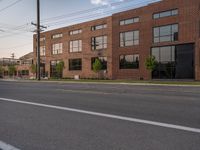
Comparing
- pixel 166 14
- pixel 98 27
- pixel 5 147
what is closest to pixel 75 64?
pixel 98 27

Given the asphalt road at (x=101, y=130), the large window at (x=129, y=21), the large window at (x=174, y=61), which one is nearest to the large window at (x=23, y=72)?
the large window at (x=129, y=21)

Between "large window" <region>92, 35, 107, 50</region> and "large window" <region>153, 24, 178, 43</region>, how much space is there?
38.1 feet

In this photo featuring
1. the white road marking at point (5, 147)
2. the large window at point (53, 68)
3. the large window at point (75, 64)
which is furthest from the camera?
the large window at point (53, 68)

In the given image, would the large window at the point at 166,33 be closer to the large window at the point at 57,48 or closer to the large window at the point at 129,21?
the large window at the point at 129,21

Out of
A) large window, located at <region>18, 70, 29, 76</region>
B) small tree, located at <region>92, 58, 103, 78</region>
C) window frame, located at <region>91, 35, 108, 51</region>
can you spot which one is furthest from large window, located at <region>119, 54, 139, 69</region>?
large window, located at <region>18, 70, 29, 76</region>

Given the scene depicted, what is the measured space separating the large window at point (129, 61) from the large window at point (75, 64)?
12.1m

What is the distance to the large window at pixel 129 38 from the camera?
42350 millimetres

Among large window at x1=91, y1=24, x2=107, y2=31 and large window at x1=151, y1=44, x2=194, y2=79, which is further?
large window at x1=91, y1=24, x2=107, y2=31

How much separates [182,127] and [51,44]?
5780 centimetres

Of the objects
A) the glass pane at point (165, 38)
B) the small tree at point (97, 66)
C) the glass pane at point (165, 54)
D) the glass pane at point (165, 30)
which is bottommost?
the small tree at point (97, 66)

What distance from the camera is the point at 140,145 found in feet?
15.1

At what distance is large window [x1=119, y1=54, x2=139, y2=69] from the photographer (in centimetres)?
4208

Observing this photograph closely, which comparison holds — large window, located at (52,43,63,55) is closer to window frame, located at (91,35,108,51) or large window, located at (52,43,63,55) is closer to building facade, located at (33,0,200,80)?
building facade, located at (33,0,200,80)

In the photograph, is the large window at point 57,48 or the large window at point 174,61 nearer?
the large window at point 174,61
